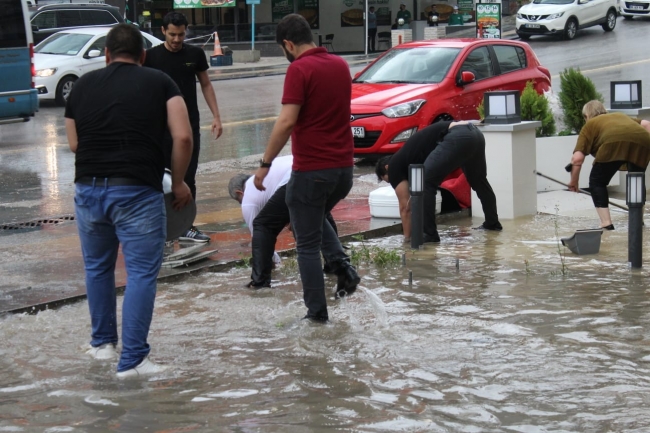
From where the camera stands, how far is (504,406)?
4.82m

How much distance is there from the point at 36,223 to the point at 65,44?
12.7 meters

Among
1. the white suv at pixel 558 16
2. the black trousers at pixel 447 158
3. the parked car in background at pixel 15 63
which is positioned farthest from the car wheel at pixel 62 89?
the white suv at pixel 558 16

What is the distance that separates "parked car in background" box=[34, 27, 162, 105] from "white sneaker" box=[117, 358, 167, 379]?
52.3ft

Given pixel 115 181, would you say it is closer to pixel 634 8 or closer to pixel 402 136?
pixel 402 136

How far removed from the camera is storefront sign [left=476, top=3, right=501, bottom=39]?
86.9ft

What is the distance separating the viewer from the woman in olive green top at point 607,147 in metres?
9.53

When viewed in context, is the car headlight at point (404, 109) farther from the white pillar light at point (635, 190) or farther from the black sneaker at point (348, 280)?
→ the black sneaker at point (348, 280)

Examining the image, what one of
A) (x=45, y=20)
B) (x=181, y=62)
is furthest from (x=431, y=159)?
(x=45, y=20)

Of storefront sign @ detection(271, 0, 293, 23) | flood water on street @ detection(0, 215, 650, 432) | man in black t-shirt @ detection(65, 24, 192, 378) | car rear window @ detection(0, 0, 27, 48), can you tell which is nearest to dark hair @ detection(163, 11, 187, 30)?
flood water on street @ detection(0, 215, 650, 432)

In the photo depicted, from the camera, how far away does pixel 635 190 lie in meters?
7.70

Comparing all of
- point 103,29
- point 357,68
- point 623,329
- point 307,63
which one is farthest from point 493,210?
point 357,68

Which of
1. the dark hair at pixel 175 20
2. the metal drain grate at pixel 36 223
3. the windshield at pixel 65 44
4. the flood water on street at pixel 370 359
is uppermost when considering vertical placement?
the windshield at pixel 65 44

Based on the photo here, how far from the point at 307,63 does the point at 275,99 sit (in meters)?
16.2

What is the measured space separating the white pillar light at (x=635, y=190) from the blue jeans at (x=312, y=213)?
261 cm
